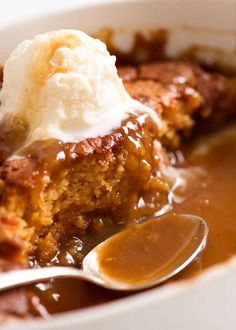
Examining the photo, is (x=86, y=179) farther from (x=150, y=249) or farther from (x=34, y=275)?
(x=34, y=275)

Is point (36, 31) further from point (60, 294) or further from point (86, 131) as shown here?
point (60, 294)

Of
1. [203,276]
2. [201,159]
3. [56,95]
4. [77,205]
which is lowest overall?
[201,159]

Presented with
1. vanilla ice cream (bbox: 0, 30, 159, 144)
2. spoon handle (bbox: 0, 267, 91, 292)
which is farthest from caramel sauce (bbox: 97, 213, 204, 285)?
vanilla ice cream (bbox: 0, 30, 159, 144)

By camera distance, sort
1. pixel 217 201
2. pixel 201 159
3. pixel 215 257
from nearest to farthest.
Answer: pixel 215 257
pixel 217 201
pixel 201 159

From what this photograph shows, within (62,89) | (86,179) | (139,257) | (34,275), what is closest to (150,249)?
(139,257)

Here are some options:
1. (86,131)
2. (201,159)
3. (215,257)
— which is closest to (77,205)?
(86,131)

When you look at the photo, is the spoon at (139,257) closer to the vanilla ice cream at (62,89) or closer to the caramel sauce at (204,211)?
the caramel sauce at (204,211)

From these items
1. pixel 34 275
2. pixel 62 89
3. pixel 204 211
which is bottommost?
pixel 204 211
